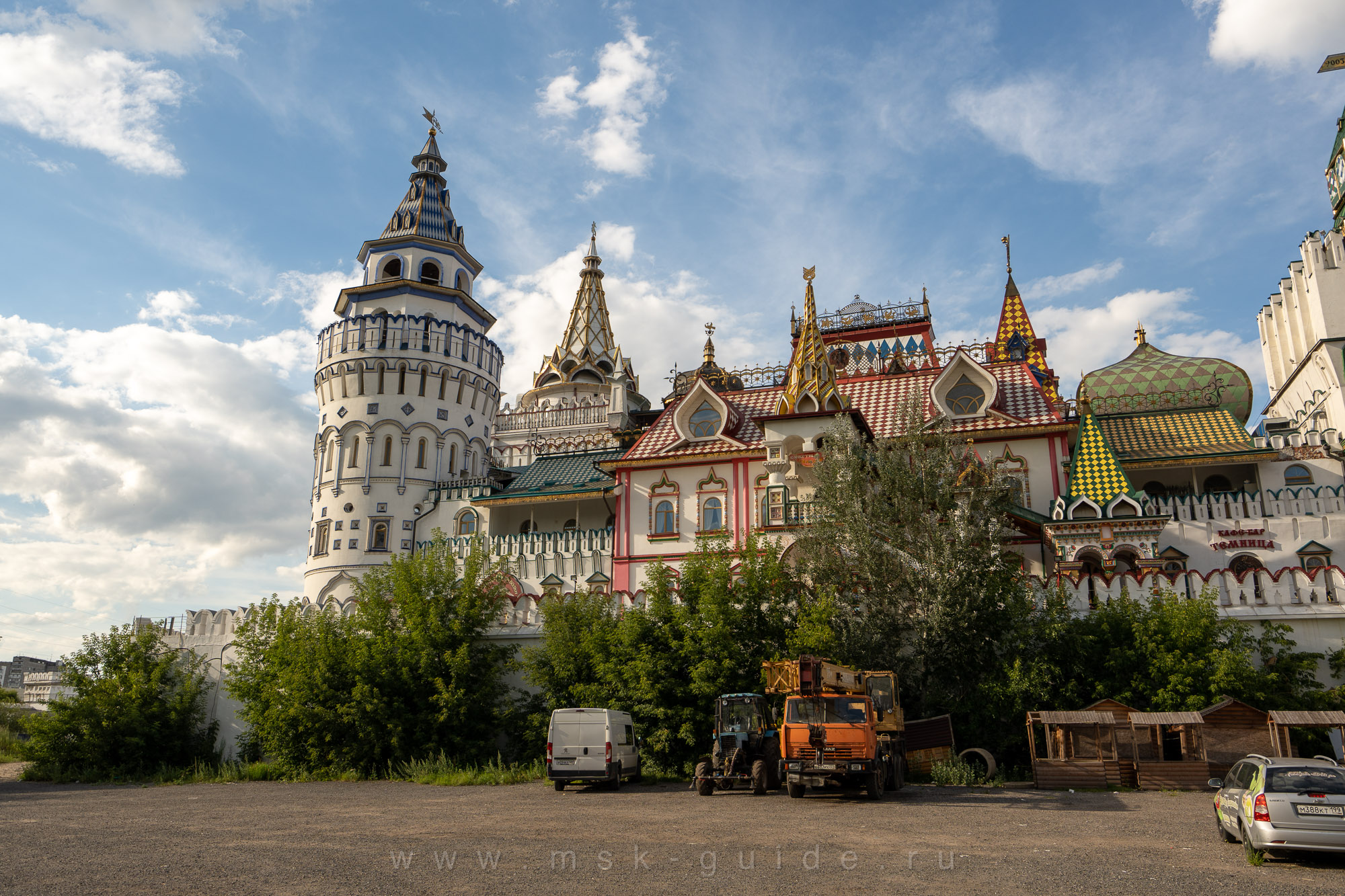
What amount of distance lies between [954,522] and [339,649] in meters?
15.0

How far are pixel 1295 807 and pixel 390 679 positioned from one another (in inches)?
727

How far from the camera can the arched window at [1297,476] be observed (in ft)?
90.9

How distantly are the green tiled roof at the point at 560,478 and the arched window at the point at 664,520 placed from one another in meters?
2.50

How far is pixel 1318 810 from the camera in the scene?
9742mm

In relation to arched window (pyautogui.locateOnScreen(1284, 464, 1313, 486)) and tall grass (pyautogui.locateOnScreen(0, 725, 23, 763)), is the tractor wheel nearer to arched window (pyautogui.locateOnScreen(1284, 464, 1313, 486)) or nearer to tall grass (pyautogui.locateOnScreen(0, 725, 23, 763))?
arched window (pyautogui.locateOnScreen(1284, 464, 1313, 486))

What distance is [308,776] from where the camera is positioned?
22.5 m

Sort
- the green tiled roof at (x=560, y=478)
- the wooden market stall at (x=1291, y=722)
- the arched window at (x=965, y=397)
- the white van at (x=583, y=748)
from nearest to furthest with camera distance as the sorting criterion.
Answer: the wooden market stall at (x=1291, y=722) → the white van at (x=583, y=748) → the arched window at (x=965, y=397) → the green tiled roof at (x=560, y=478)

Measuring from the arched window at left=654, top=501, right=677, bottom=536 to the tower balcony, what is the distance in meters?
12.5

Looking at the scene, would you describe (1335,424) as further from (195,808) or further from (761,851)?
(195,808)

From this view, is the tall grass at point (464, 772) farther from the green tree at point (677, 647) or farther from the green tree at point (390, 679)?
the green tree at point (677, 647)

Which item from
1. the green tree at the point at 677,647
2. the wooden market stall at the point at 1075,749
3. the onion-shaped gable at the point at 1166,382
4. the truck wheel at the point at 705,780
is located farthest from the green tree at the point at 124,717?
the onion-shaped gable at the point at 1166,382

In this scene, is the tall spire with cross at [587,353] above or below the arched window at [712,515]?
above

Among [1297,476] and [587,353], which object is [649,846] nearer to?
[1297,476]

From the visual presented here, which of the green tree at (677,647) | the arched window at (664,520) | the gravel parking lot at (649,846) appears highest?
the arched window at (664,520)
